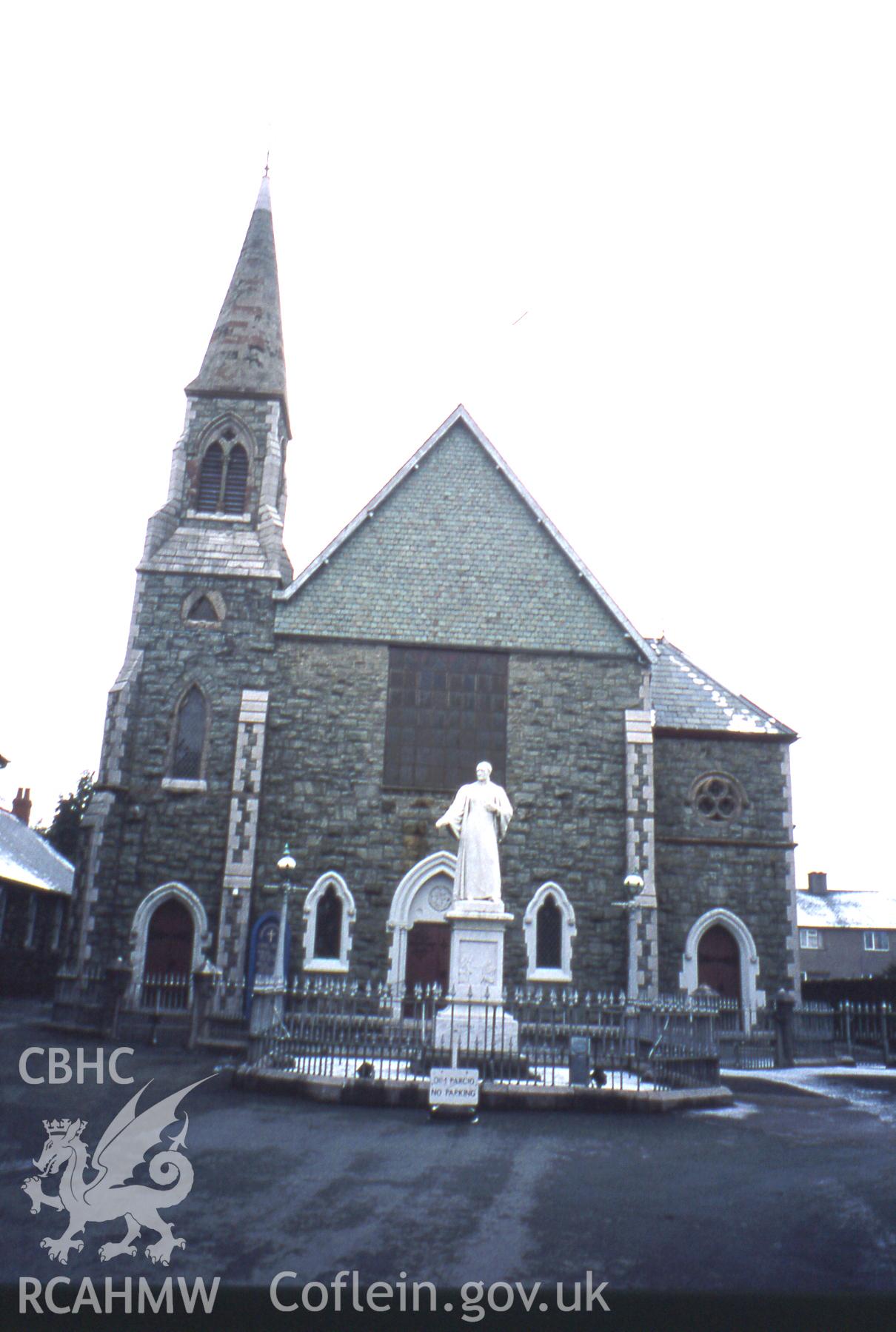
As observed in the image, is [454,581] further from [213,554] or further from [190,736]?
[190,736]

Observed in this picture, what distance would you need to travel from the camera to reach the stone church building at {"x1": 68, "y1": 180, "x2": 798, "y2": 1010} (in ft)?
69.6

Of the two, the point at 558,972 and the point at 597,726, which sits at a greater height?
the point at 597,726

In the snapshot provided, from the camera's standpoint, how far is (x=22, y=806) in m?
42.1

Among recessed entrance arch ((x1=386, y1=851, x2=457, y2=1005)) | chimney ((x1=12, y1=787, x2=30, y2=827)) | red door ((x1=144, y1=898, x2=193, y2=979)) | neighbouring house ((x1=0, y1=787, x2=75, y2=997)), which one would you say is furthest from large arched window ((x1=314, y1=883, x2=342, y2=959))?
chimney ((x1=12, y1=787, x2=30, y2=827))

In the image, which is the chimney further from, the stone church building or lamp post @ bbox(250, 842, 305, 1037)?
lamp post @ bbox(250, 842, 305, 1037)

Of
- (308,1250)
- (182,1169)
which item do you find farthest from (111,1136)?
(308,1250)

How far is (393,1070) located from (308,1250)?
27.1 ft

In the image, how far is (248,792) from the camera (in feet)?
70.3

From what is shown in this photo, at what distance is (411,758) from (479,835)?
25.8 ft

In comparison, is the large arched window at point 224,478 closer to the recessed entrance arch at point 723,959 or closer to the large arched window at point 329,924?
the large arched window at point 329,924

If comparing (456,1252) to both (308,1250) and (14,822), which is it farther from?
(14,822)

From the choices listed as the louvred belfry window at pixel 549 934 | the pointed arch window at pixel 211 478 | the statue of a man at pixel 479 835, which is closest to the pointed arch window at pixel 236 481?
the pointed arch window at pixel 211 478

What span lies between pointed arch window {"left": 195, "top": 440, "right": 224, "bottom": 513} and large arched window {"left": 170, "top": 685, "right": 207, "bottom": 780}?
16.9 feet

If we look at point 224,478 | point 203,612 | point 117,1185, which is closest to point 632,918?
point 203,612
